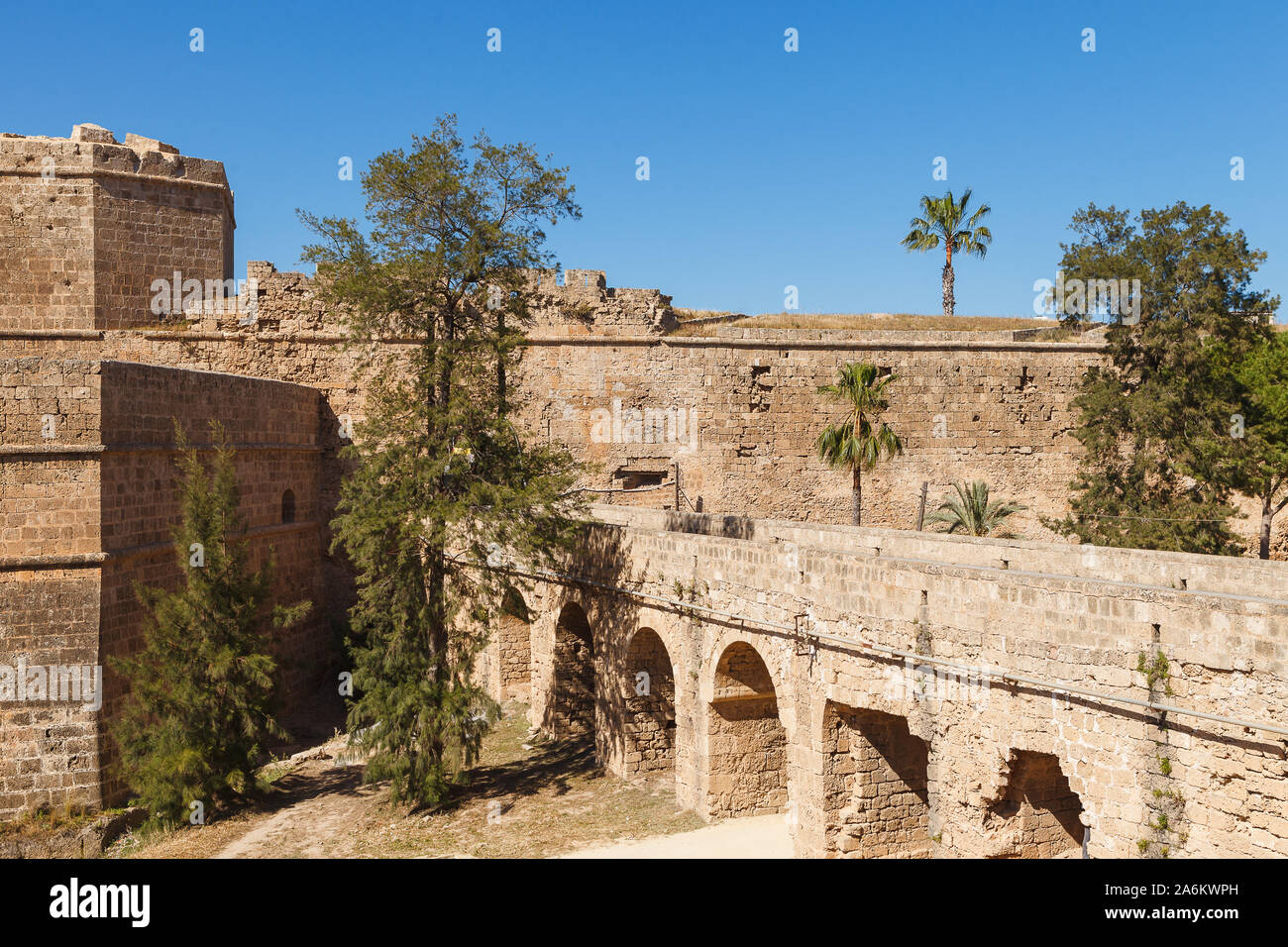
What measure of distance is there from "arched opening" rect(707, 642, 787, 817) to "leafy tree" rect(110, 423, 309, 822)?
5.88 m

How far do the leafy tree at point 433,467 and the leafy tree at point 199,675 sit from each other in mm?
1431

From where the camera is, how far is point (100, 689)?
12508 mm

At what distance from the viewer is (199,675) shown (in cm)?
1307

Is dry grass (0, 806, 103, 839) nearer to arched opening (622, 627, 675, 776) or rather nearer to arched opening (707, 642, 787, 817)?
arched opening (622, 627, 675, 776)

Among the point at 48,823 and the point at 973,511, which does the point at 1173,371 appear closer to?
the point at 973,511

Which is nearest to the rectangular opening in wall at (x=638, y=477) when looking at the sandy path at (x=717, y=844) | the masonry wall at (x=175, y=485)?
the masonry wall at (x=175, y=485)

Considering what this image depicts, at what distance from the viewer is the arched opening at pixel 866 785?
10148mm

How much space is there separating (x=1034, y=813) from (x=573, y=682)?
8668 mm

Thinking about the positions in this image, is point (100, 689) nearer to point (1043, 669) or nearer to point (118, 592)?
point (118, 592)

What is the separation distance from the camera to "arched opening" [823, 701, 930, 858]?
33.3 feet

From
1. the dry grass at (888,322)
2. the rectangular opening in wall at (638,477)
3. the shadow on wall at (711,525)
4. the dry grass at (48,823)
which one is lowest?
the dry grass at (48,823)

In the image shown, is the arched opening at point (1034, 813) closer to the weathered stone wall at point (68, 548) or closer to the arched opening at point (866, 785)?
the arched opening at point (866, 785)

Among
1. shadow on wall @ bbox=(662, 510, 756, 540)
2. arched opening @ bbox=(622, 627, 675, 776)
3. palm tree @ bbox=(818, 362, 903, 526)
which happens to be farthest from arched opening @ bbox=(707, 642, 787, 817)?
palm tree @ bbox=(818, 362, 903, 526)
